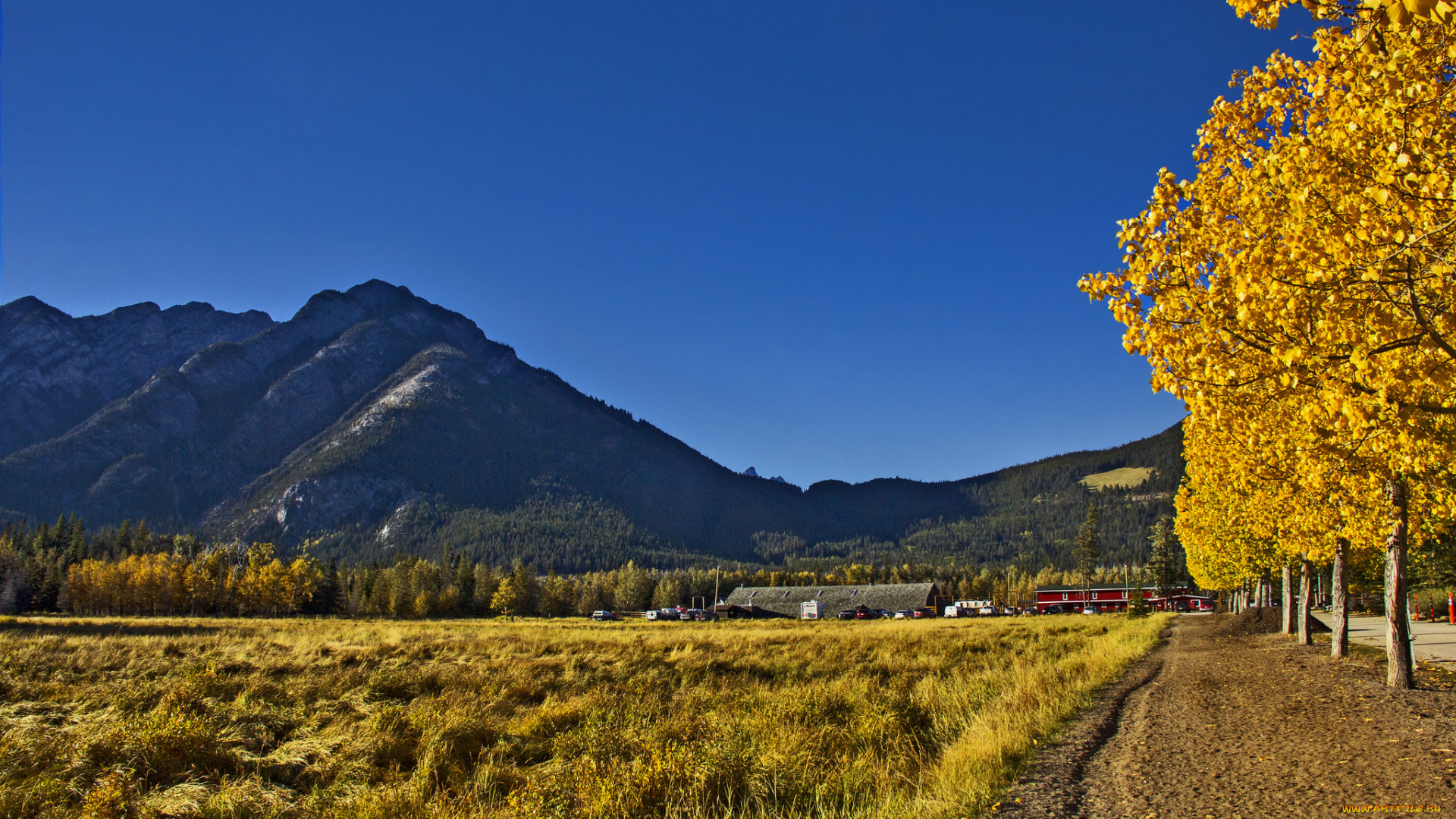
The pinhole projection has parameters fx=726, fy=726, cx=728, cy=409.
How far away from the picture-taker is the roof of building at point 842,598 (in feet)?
372

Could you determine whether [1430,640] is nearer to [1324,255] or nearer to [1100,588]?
[1324,255]

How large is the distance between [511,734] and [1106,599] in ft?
488

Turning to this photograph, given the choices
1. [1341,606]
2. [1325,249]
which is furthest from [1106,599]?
[1325,249]

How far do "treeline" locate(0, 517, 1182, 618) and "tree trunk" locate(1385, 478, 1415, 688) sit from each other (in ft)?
294

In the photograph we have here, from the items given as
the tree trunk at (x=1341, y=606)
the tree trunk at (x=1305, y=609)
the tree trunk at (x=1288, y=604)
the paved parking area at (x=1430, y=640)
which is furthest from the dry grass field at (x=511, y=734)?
the tree trunk at (x=1288, y=604)

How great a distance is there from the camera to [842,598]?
11644 cm

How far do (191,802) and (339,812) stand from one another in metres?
1.92

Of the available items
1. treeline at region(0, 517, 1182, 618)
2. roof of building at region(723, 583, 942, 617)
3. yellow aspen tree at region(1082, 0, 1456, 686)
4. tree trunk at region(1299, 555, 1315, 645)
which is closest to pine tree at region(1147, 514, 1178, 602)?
roof of building at region(723, 583, 942, 617)

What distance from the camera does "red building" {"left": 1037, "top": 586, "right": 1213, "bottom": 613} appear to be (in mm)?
122625

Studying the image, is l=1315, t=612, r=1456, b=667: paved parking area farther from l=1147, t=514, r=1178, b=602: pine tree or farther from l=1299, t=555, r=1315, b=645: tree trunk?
l=1147, t=514, r=1178, b=602: pine tree

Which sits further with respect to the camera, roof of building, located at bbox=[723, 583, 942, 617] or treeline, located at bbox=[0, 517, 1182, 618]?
roof of building, located at bbox=[723, 583, 942, 617]

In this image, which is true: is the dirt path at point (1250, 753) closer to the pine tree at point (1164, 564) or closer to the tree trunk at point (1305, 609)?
the tree trunk at point (1305, 609)

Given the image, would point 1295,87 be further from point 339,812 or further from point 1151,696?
point 339,812

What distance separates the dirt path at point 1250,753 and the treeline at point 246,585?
8951 cm
